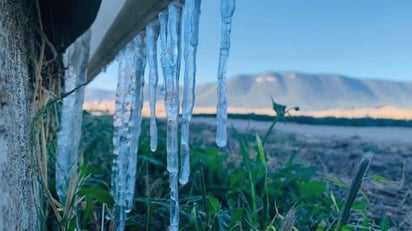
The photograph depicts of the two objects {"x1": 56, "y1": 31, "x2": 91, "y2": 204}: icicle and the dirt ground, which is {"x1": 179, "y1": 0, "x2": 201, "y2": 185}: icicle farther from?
{"x1": 56, "y1": 31, "x2": 91, "y2": 204}: icicle

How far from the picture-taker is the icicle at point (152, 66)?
3.66ft

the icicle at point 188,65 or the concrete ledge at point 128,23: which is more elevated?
the concrete ledge at point 128,23

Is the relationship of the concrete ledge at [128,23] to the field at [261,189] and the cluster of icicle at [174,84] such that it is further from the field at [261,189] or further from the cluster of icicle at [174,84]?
the field at [261,189]

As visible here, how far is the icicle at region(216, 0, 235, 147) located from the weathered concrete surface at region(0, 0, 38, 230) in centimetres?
39

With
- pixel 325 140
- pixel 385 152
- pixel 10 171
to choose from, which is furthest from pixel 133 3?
pixel 325 140

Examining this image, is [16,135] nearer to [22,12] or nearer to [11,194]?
[11,194]

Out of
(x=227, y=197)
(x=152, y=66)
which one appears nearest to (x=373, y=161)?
(x=227, y=197)

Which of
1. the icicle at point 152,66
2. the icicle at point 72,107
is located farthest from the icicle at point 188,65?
the icicle at point 72,107

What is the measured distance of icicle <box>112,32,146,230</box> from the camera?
1170mm

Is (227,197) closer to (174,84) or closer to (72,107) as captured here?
(174,84)

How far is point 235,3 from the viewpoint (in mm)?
835

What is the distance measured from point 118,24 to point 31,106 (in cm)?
43

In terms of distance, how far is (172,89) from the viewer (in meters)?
0.92

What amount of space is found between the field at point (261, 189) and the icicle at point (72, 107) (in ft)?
0.58
